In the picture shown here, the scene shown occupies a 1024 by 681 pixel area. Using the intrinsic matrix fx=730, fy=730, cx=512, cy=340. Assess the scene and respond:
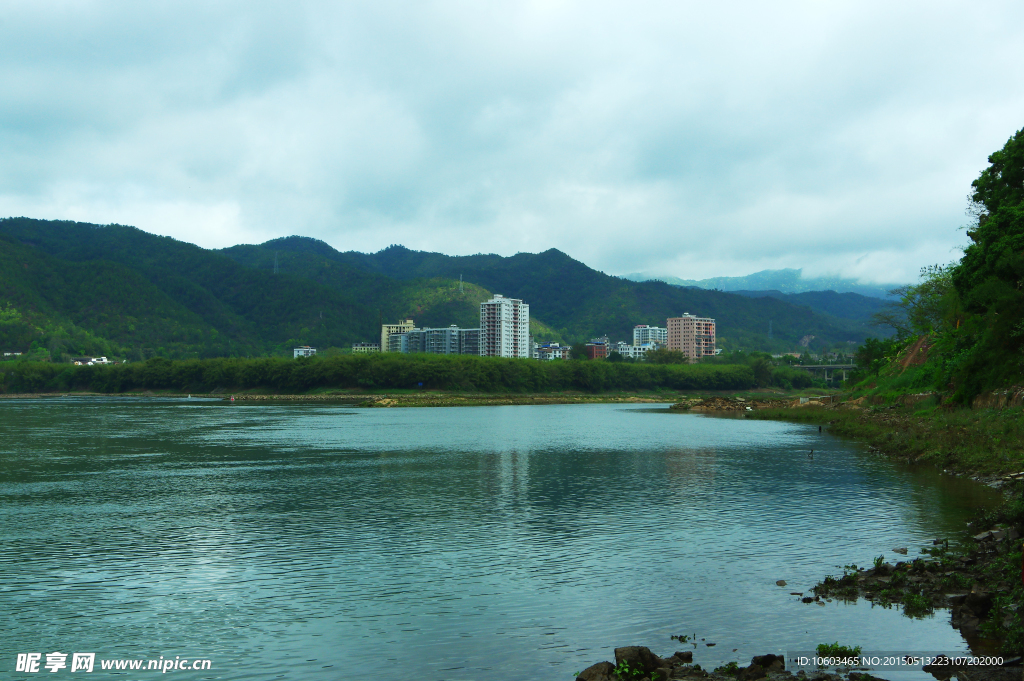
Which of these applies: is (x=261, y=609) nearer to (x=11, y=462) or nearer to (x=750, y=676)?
(x=750, y=676)

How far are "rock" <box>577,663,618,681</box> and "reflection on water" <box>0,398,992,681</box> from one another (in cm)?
77

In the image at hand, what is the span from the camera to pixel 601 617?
14242 mm

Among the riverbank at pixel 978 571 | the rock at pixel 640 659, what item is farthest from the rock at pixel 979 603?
the rock at pixel 640 659

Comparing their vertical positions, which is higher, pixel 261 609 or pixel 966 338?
pixel 966 338

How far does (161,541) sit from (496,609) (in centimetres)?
1202

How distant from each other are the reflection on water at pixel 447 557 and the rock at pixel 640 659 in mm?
1016

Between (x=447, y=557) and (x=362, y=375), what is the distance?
149610 millimetres

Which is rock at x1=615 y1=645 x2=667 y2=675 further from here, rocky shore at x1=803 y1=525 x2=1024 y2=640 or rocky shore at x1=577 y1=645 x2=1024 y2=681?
rocky shore at x1=803 y1=525 x2=1024 y2=640

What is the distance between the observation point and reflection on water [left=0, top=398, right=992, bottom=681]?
12.9m

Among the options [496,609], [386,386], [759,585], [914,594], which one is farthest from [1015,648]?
[386,386]

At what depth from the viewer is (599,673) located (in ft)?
34.8

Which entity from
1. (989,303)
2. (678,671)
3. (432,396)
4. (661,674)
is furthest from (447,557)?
(432,396)

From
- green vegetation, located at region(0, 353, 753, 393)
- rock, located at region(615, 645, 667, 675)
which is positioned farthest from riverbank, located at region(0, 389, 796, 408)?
rock, located at region(615, 645, 667, 675)

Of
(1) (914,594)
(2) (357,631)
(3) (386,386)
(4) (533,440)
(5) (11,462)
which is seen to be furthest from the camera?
(3) (386,386)
